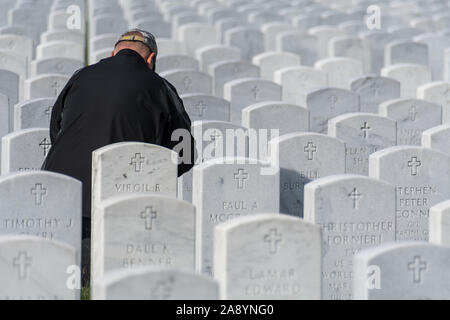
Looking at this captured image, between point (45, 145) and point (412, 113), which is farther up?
point (412, 113)

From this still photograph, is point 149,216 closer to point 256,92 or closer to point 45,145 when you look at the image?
point 45,145

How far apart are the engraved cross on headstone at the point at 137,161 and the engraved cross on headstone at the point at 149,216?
1076 millimetres

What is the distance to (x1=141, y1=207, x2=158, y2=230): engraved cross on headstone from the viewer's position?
19.0ft

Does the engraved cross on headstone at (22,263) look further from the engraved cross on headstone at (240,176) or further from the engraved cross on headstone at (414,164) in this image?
the engraved cross on headstone at (414,164)

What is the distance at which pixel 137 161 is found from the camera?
269 inches

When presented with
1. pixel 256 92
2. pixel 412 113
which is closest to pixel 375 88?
pixel 256 92

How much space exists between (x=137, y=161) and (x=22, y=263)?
1.78 meters

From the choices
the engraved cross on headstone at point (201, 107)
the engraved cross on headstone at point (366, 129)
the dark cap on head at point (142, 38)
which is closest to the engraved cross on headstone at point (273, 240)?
the dark cap on head at point (142, 38)

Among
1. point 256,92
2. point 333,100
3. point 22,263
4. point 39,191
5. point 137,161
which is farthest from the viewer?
point 256,92

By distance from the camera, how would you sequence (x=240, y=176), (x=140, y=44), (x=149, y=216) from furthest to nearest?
(x=140, y=44), (x=240, y=176), (x=149, y=216)

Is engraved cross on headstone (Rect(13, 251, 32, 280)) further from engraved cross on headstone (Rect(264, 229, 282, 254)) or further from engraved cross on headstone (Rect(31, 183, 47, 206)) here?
engraved cross on headstone (Rect(31, 183, 47, 206))

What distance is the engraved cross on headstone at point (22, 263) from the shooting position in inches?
202

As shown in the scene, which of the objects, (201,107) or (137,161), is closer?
(137,161)

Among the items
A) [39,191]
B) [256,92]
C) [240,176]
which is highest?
[256,92]
